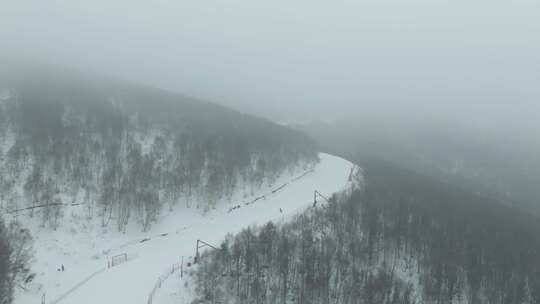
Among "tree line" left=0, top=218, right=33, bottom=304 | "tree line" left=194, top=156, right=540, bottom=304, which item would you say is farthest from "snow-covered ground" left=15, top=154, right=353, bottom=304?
"tree line" left=194, top=156, right=540, bottom=304

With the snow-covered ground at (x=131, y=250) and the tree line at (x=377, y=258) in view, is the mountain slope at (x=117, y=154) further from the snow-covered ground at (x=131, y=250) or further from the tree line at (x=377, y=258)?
the tree line at (x=377, y=258)

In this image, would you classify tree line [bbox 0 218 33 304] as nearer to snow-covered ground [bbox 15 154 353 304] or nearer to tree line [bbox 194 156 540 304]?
snow-covered ground [bbox 15 154 353 304]

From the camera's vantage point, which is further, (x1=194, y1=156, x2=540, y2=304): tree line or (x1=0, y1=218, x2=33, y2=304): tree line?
(x1=194, y1=156, x2=540, y2=304): tree line

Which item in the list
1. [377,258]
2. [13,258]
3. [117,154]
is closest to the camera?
[13,258]

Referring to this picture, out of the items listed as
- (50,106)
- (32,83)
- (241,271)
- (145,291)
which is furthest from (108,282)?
(32,83)

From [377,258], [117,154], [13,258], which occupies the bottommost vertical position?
[377,258]

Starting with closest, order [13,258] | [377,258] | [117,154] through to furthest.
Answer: [13,258] < [377,258] < [117,154]

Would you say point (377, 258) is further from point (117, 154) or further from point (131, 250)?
point (117, 154)

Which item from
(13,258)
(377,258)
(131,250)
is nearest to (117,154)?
(131,250)
